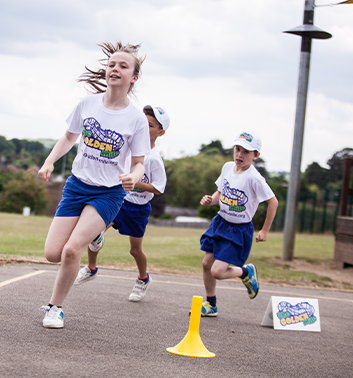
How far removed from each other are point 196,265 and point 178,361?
6.66 meters

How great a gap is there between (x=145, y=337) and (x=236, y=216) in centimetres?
186

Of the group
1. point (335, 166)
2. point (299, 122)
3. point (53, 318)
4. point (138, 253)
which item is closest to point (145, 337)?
point (53, 318)

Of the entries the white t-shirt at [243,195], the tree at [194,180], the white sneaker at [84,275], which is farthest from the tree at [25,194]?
the white t-shirt at [243,195]

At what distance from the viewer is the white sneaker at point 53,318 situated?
3930 millimetres

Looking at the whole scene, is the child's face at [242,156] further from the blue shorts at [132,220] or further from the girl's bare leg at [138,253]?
the girl's bare leg at [138,253]

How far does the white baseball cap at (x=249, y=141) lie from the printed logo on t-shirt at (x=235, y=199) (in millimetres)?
493

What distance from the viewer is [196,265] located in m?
10.2

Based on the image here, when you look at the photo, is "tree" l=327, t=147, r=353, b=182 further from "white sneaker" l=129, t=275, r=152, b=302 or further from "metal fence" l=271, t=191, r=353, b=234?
"white sneaker" l=129, t=275, r=152, b=302

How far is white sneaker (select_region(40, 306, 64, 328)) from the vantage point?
3930mm

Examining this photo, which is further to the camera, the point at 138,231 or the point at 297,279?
the point at 297,279

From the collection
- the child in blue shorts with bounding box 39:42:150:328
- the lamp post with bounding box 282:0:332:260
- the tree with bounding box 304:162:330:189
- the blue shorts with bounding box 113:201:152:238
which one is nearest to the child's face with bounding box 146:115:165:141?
the blue shorts with bounding box 113:201:152:238

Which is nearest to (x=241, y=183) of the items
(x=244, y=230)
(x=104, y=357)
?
(x=244, y=230)

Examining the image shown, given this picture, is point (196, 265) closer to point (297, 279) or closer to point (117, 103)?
point (297, 279)

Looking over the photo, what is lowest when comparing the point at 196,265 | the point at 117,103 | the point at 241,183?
the point at 196,265
